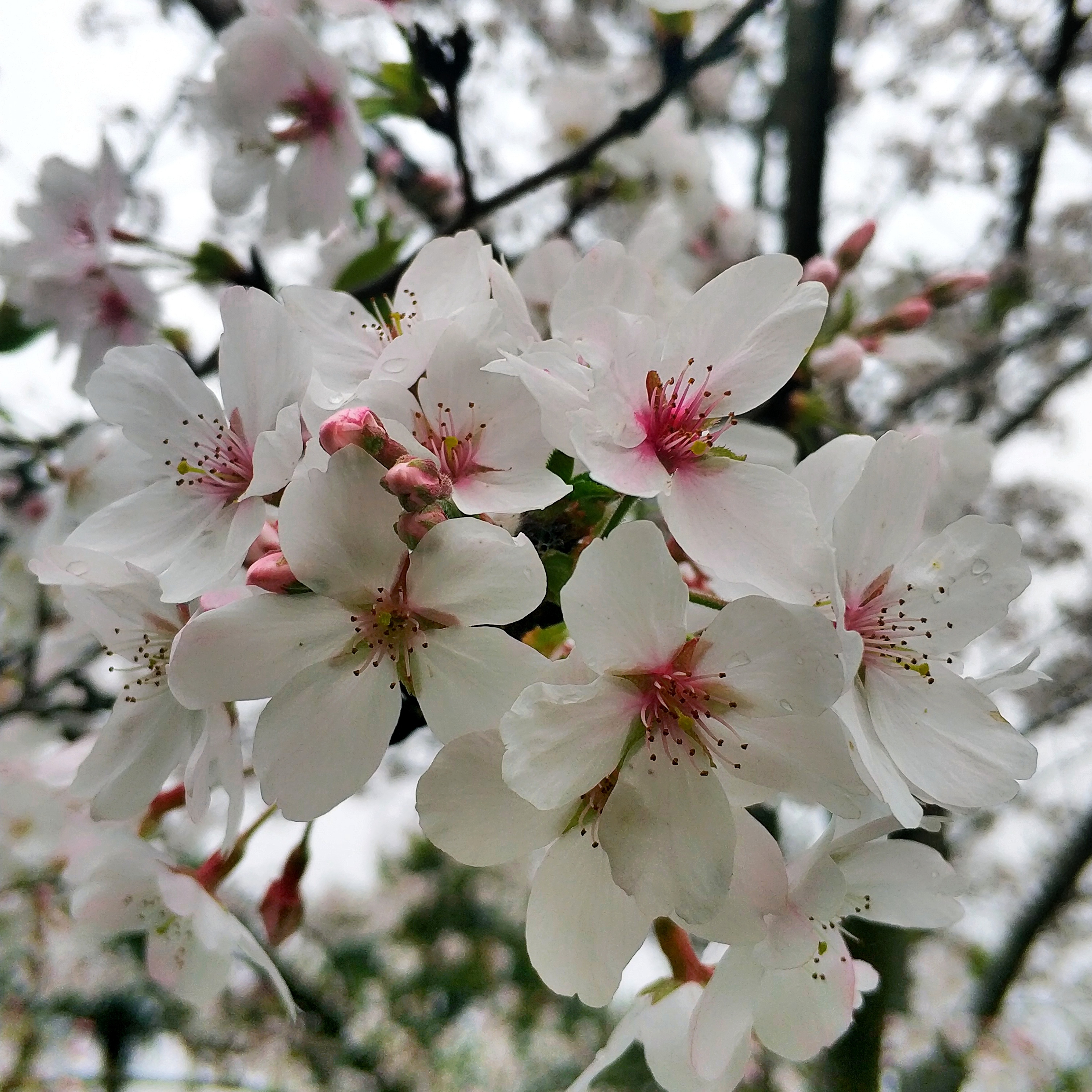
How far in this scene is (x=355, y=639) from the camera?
1.78 ft

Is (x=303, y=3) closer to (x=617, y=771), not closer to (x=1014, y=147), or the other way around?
(x=617, y=771)

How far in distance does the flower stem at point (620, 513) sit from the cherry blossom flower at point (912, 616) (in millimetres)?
129

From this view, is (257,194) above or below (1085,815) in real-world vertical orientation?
above

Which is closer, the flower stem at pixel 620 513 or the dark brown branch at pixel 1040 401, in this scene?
the flower stem at pixel 620 513

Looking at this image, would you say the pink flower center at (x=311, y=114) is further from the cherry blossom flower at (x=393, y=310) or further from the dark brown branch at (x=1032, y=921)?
the dark brown branch at (x=1032, y=921)

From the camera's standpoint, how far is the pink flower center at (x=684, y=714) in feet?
1.66

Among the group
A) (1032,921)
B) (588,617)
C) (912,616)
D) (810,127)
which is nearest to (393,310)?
(588,617)

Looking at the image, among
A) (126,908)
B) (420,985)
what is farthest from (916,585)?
(420,985)

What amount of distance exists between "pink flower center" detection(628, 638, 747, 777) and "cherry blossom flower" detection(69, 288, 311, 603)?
0.93 feet

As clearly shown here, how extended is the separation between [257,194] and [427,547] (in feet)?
3.08

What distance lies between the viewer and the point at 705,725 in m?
0.52

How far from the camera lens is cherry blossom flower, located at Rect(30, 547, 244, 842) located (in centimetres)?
59

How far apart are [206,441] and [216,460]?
0.8 inches

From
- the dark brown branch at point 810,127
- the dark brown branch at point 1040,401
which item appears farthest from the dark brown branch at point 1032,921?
the dark brown branch at point 810,127
